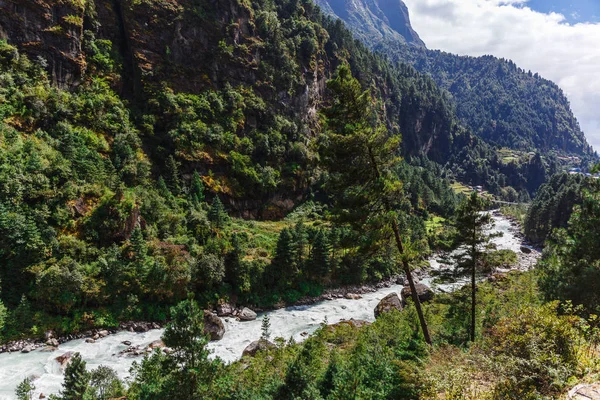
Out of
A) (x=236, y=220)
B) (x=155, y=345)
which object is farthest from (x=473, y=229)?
(x=236, y=220)

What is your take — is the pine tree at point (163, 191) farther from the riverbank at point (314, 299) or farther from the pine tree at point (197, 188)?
the riverbank at point (314, 299)

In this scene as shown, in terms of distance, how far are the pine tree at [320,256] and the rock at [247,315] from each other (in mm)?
12371

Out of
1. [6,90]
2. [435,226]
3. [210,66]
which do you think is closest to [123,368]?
[6,90]

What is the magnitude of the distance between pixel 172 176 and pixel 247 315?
30.9 m

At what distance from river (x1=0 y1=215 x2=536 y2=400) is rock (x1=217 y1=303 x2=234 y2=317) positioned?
3.53 feet

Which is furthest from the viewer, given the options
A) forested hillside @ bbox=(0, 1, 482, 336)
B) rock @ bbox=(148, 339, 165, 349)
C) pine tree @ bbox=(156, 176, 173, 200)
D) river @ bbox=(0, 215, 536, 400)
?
pine tree @ bbox=(156, 176, 173, 200)

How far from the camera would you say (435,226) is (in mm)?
88312

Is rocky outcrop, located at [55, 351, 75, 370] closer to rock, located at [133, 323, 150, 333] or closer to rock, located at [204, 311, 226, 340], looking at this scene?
rock, located at [133, 323, 150, 333]

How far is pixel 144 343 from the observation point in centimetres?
3200

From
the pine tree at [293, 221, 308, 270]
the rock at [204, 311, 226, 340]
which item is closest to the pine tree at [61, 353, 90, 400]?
the rock at [204, 311, 226, 340]

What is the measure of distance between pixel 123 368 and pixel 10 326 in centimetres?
1247

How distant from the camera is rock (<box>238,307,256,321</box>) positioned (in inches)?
1563

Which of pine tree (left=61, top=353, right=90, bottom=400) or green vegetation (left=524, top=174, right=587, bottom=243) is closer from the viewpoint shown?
pine tree (left=61, top=353, right=90, bottom=400)

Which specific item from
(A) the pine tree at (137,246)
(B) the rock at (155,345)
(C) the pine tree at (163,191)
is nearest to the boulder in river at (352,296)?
(B) the rock at (155,345)
